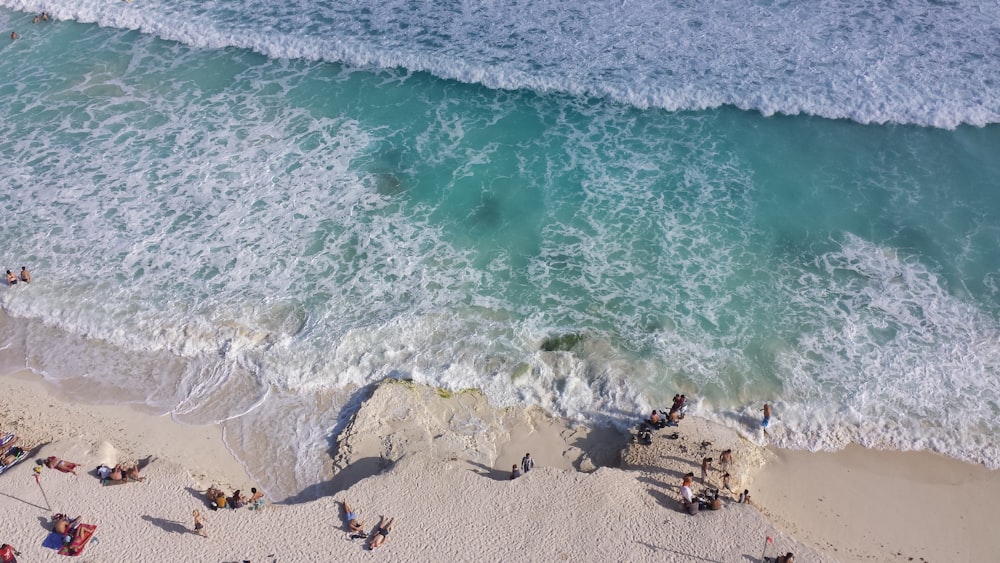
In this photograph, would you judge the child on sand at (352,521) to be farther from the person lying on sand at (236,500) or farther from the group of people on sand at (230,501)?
the person lying on sand at (236,500)

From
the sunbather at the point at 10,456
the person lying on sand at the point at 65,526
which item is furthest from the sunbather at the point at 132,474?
the sunbather at the point at 10,456

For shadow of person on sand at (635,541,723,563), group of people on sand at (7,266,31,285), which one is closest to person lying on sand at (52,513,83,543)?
group of people on sand at (7,266,31,285)

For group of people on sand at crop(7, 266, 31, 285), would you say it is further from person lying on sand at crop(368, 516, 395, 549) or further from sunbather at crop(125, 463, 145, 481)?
person lying on sand at crop(368, 516, 395, 549)

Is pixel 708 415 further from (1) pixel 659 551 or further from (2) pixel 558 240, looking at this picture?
(2) pixel 558 240

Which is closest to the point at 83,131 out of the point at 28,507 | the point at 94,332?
the point at 94,332

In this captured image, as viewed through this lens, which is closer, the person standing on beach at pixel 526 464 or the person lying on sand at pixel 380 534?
the person lying on sand at pixel 380 534
